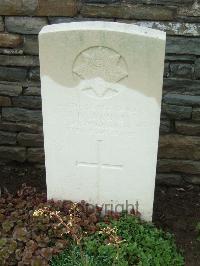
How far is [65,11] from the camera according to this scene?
3.53m

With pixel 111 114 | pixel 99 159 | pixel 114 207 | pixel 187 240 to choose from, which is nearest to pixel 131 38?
pixel 111 114

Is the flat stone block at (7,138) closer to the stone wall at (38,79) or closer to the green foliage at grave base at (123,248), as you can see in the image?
the stone wall at (38,79)

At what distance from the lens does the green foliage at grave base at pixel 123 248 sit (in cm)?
298

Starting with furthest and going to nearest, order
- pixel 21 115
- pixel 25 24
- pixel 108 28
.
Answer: pixel 21 115 < pixel 25 24 < pixel 108 28

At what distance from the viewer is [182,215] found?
3.74m

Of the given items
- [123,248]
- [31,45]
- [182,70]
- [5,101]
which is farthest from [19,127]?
[123,248]

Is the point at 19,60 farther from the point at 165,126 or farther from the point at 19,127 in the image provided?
the point at 165,126

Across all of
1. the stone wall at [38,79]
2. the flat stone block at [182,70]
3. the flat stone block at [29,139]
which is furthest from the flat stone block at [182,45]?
the flat stone block at [29,139]

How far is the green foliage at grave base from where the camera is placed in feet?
9.77

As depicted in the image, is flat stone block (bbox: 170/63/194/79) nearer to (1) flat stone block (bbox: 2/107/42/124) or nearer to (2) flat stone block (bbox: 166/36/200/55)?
→ (2) flat stone block (bbox: 166/36/200/55)

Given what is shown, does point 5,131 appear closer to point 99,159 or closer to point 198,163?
point 99,159

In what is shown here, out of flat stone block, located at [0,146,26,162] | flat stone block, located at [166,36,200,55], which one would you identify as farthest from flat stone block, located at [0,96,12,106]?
flat stone block, located at [166,36,200,55]

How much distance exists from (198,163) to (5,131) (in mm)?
1607

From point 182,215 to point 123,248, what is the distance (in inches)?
34.0
